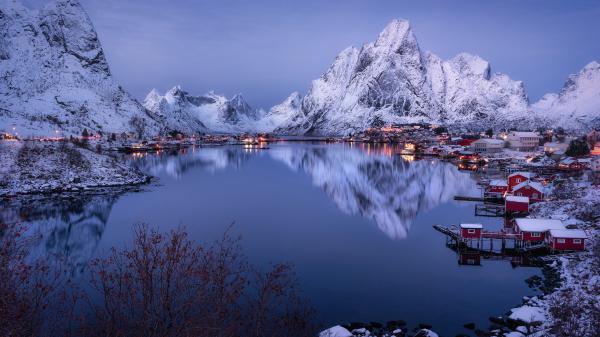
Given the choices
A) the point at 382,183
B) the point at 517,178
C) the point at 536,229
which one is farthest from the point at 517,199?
the point at 382,183

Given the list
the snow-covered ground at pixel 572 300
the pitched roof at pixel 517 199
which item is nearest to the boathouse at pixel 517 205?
the pitched roof at pixel 517 199

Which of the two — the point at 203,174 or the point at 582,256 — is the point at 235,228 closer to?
the point at 582,256

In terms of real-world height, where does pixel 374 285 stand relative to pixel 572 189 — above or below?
below

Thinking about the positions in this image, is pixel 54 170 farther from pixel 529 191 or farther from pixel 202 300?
pixel 529 191

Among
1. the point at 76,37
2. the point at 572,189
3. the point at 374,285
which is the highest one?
the point at 76,37

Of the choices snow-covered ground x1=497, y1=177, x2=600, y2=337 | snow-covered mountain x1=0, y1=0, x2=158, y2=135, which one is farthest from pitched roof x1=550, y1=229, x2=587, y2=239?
snow-covered mountain x1=0, y1=0, x2=158, y2=135

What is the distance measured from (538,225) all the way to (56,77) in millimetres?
173481

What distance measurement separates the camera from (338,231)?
35719 millimetres

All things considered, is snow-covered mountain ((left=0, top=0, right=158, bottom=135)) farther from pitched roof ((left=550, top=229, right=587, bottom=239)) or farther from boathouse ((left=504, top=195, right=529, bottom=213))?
pitched roof ((left=550, top=229, right=587, bottom=239))

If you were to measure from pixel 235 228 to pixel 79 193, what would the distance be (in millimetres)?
24720

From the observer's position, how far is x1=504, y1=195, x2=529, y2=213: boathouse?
133ft

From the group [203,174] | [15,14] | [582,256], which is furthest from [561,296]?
[15,14]

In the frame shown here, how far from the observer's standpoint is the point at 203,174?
73.4 m

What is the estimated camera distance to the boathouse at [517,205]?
133 ft
